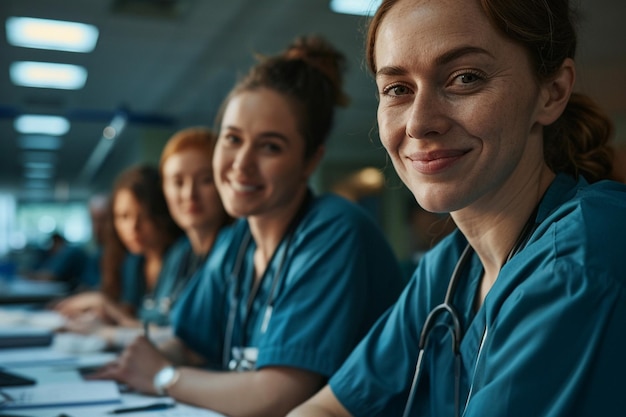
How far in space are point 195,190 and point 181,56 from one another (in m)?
2.83

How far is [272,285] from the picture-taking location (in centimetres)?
142

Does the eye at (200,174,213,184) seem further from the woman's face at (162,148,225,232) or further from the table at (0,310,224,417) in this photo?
the table at (0,310,224,417)

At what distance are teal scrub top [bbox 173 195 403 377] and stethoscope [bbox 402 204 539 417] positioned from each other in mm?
278

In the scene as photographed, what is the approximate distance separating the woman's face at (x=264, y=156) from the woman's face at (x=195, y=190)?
0.76 metres

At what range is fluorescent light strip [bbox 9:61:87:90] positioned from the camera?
4921 millimetres

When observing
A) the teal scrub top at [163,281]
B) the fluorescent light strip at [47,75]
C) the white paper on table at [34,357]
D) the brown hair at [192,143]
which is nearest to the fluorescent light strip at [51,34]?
the fluorescent light strip at [47,75]

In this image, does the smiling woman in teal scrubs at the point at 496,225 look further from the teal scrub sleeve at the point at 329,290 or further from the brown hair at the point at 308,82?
the brown hair at the point at 308,82

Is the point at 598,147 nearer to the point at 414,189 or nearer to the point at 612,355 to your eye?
the point at 414,189

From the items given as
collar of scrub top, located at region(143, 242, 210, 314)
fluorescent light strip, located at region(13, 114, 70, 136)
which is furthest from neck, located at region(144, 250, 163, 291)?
fluorescent light strip, located at region(13, 114, 70, 136)

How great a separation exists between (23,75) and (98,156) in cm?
488

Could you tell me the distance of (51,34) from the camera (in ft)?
Result: 13.9

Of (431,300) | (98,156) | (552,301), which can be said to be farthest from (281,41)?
(98,156)

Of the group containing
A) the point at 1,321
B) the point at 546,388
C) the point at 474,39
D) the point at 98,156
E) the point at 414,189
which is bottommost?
the point at 1,321

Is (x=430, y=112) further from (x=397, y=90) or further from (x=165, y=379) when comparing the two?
(x=165, y=379)
